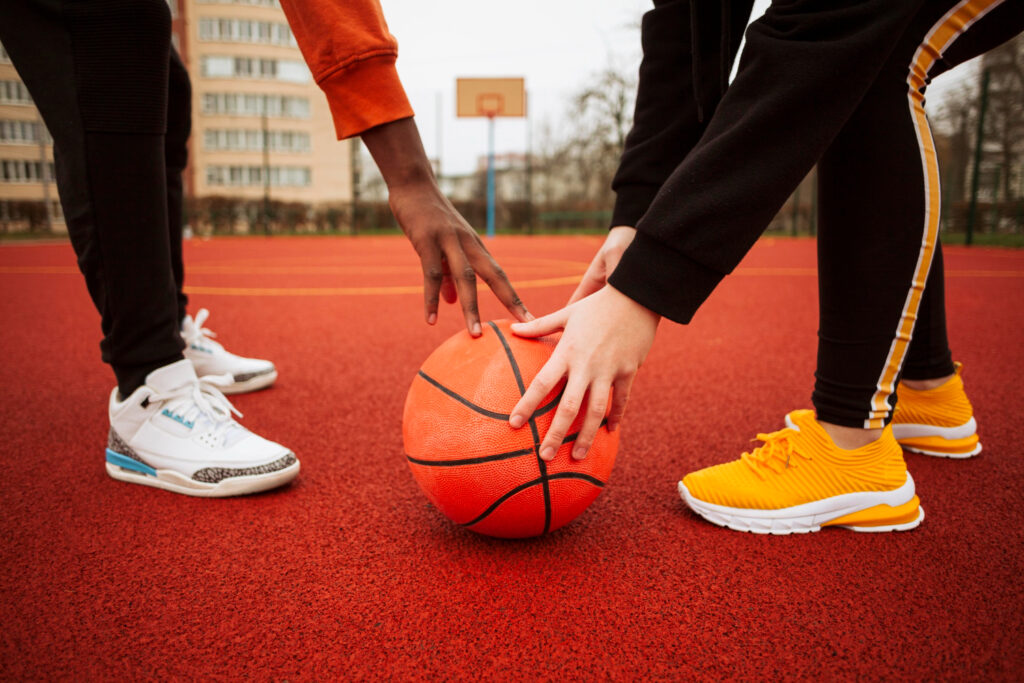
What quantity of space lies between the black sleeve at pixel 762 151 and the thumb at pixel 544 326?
169 millimetres

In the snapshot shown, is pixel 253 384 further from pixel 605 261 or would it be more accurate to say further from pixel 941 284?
pixel 941 284

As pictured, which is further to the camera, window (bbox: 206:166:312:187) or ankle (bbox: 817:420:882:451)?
window (bbox: 206:166:312:187)

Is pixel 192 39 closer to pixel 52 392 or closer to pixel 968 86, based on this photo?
pixel 968 86

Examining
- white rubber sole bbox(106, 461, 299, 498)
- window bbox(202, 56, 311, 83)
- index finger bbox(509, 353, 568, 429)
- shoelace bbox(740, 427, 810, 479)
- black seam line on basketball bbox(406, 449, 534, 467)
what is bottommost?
white rubber sole bbox(106, 461, 299, 498)

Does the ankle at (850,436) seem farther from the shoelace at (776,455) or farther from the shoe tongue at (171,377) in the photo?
the shoe tongue at (171,377)

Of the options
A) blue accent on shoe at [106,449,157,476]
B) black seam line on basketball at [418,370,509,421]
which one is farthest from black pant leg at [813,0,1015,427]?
blue accent on shoe at [106,449,157,476]

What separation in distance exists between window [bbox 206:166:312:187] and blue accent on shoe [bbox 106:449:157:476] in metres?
37.2

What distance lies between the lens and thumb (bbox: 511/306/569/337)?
1288mm

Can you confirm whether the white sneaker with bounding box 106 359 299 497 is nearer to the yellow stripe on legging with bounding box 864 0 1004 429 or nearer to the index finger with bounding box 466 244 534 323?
the index finger with bounding box 466 244 534 323

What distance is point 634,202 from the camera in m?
1.73

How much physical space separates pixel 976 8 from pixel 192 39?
42.3m

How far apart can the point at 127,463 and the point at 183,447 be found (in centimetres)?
18

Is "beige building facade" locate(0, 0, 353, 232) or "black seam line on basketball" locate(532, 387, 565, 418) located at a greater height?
"beige building facade" locate(0, 0, 353, 232)

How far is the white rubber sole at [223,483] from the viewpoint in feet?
5.74
